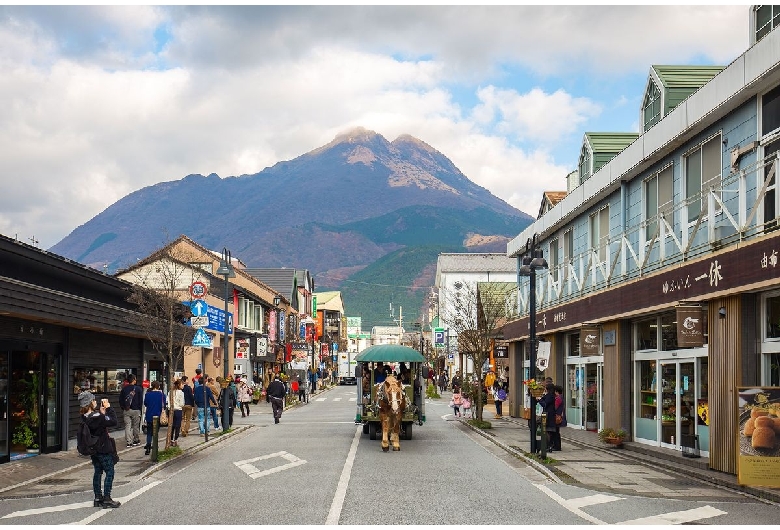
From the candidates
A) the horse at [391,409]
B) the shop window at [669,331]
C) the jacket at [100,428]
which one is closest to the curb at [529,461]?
the horse at [391,409]

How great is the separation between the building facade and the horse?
4497 mm

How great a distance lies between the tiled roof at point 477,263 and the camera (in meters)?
120

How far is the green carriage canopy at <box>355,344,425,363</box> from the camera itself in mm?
28781

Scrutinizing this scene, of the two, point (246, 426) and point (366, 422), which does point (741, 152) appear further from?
point (246, 426)

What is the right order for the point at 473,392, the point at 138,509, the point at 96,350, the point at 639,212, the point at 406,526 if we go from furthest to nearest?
the point at 473,392 < the point at 96,350 < the point at 639,212 < the point at 138,509 < the point at 406,526

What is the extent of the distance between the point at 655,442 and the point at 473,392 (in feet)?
57.9

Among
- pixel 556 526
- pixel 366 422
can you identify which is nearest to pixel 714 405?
pixel 556 526

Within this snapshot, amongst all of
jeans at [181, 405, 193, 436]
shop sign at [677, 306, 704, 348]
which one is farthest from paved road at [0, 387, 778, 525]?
jeans at [181, 405, 193, 436]

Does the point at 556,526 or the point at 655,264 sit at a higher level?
the point at 655,264

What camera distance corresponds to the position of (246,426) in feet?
115

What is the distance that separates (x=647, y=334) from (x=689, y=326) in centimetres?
638

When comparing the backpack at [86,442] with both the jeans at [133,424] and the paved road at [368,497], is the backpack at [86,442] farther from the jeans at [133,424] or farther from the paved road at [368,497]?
the jeans at [133,424]

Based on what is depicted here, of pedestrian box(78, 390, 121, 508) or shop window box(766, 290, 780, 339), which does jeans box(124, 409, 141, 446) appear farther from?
shop window box(766, 290, 780, 339)

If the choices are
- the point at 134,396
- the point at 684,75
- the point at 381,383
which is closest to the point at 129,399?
the point at 134,396
